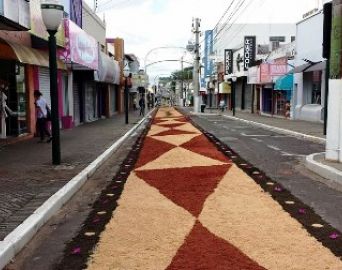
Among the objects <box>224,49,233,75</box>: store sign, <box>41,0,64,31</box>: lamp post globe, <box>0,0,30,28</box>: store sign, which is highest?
<box>224,49,233,75</box>: store sign

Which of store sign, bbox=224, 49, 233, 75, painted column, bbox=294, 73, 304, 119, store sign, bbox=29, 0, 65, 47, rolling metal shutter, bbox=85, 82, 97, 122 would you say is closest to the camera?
store sign, bbox=29, 0, 65, 47

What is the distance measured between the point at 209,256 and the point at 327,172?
16.6 ft

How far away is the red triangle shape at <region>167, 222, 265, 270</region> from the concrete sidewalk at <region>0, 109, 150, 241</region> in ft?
6.35

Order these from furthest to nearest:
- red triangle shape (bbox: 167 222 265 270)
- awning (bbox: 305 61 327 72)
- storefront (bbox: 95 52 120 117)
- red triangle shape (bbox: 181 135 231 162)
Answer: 1. storefront (bbox: 95 52 120 117)
2. awning (bbox: 305 61 327 72)
3. red triangle shape (bbox: 181 135 231 162)
4. red triangle shape (bbox: 167 222 265 270)

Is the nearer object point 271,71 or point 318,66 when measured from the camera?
point 318,66

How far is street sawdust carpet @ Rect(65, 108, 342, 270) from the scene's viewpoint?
4449 millimetres

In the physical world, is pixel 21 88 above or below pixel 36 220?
above

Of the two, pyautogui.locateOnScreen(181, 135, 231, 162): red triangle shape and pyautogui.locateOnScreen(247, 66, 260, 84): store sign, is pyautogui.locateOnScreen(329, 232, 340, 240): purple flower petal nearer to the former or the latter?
pyautogui.locateOnScreen(181, 135, 231, 162): red triangle shape

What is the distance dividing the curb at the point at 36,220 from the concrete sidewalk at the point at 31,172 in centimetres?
12

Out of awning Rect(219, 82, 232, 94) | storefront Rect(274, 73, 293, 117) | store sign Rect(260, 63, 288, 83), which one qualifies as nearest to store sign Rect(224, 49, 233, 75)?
awning Rect(219, 82, 232, 94)

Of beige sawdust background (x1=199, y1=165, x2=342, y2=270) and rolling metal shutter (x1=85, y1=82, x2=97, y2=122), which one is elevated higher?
rolling metal shutter (x1=85, y1=82, x2=97, y2=122)

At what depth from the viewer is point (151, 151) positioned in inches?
514

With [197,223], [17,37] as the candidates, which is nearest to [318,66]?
[17,37]

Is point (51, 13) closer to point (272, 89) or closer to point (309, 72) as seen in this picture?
point (309, 72)
